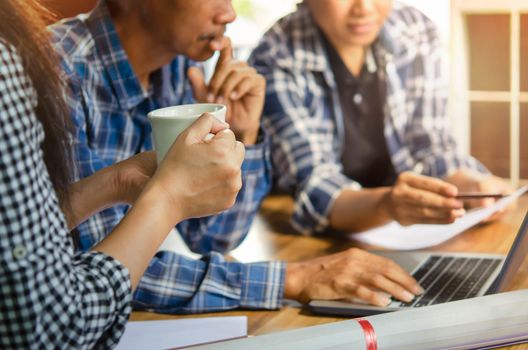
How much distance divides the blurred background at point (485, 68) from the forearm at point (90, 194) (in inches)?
65.9

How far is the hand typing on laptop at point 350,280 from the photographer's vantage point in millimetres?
1251

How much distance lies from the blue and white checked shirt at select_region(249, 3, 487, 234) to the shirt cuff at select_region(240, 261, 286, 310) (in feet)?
1.25

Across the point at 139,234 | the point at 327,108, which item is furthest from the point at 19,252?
the point at 327,108

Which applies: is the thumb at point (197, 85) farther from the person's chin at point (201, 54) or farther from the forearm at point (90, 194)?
the forearm at point (90, 194)

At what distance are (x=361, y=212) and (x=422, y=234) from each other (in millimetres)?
118

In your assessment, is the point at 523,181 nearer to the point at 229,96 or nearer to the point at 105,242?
the point at 229,96

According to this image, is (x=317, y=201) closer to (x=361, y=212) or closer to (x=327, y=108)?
(x=361, y=212)

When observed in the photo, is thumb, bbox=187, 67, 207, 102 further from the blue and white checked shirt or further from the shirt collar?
the blue and white checked shirt

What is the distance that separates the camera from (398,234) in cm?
168

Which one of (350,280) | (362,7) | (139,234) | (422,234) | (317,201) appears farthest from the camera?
(362,7)

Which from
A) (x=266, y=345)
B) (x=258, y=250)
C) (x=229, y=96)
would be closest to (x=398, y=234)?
(x=258, y=250)

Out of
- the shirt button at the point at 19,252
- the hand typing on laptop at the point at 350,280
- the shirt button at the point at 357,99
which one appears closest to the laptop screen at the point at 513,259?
the hand typing on laptop at the point at 350,280

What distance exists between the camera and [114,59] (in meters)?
1.56

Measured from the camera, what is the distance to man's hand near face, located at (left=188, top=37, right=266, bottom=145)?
160 cm
